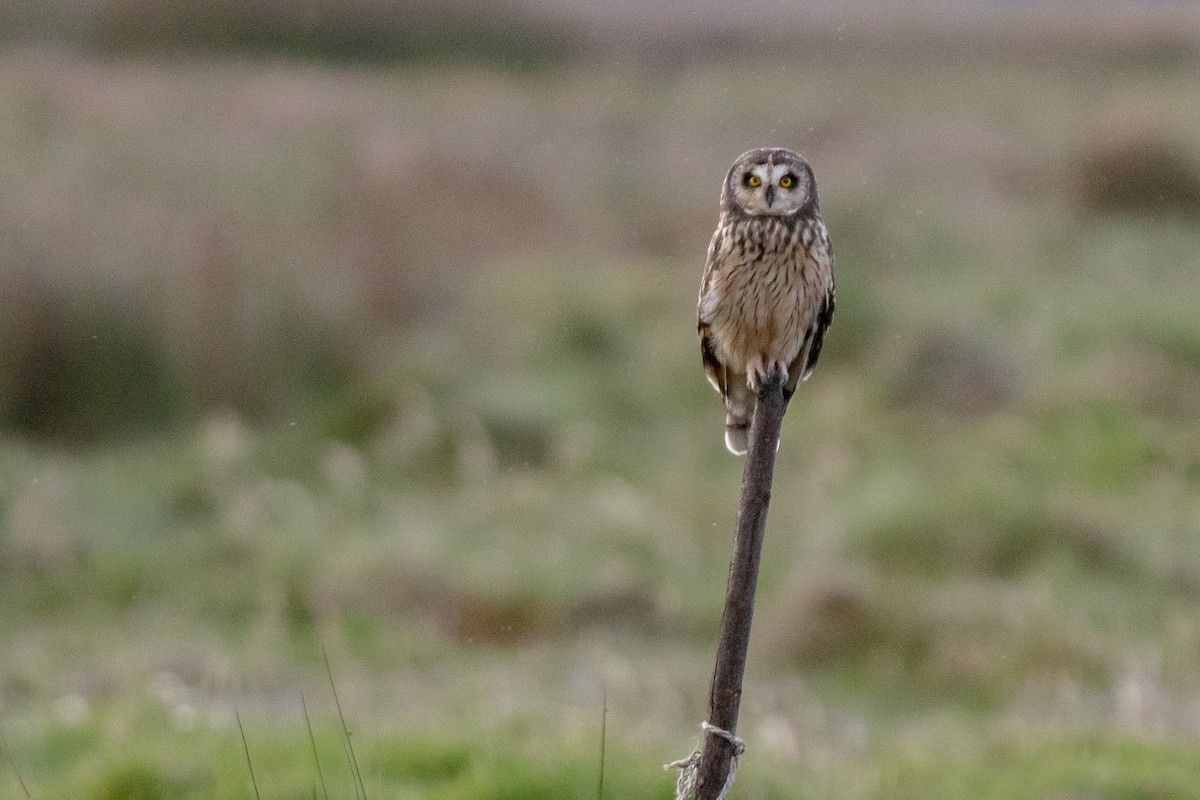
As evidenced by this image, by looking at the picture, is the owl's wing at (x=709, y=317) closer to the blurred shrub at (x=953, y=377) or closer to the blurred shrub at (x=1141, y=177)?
the blurred shrub at (x=953, y=377)

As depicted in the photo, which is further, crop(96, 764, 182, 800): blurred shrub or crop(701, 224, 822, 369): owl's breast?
crop(96, 764, 182, 800): blurred shrub

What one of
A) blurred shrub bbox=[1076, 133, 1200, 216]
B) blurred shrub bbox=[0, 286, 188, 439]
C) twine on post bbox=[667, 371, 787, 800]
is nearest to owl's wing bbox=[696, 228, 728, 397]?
twine on post bbox=[667, 371, 787, 800]

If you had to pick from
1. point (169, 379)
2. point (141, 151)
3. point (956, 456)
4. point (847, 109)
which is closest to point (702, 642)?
point (956, 456)

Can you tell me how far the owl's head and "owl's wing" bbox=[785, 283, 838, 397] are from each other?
0.23 m

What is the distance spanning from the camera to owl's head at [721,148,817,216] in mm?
3869

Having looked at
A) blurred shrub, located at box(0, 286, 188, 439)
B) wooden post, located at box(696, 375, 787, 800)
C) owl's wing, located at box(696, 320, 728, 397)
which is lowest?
blurred shrub, located at box(0, 286, 188, 439)

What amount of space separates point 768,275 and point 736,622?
1138 mm

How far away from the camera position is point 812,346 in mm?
4090

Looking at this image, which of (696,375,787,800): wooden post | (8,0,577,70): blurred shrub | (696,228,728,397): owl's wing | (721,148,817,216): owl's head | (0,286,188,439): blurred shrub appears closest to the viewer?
(696,375,787,800): wooden post

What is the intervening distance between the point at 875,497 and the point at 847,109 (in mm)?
16930

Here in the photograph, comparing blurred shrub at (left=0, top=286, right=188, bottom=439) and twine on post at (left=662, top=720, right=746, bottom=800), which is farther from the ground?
twine on post at (left=662, top=720, right=746, bottom=800)

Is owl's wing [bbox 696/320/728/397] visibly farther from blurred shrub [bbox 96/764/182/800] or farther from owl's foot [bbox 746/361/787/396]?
blurred shrub [bbox 96/764/182/800]

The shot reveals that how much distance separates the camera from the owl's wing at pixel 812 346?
4059 mm

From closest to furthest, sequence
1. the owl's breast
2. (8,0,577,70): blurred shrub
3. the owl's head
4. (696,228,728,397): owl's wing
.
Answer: the owl's head, the owl's breast, (696,228,728,397): owl's wing, (8,0,577,70): blurred shrub
